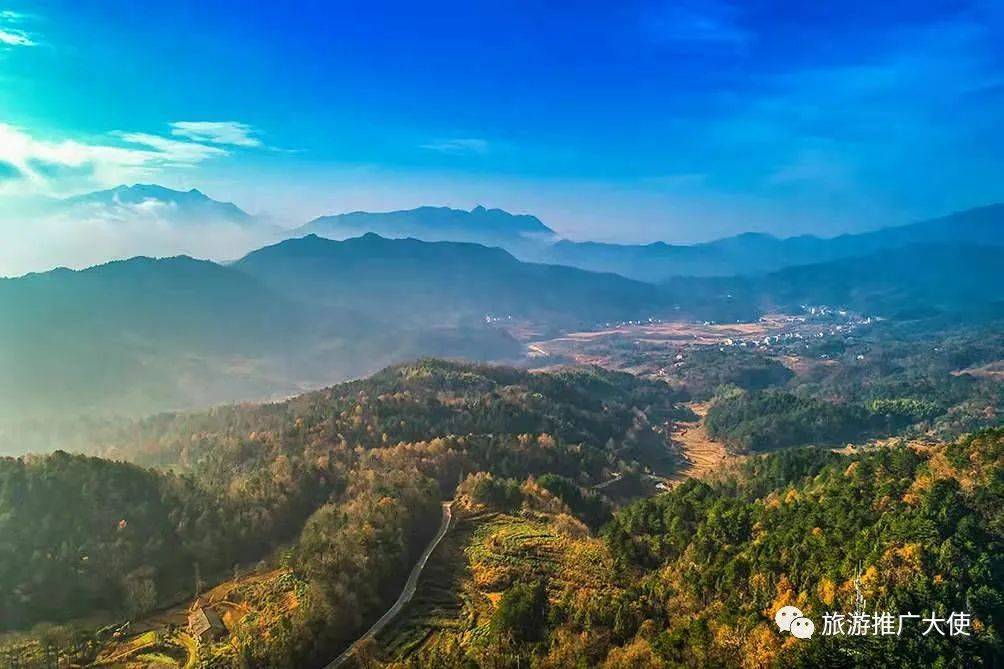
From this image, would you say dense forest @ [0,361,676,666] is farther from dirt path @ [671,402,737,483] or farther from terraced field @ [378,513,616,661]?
dirt path @ [671,402,737,483]

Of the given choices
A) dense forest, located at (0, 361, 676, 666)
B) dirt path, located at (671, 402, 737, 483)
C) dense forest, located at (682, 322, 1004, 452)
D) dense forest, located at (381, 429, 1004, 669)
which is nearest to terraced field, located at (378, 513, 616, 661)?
dense forest, located at (381, 429, 1004, 669)

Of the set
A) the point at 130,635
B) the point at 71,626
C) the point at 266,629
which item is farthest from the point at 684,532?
the point at 71,626

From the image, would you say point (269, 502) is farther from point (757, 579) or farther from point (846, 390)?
point (846, 390)

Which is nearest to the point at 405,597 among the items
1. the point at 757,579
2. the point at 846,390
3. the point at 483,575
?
the point at 483,575

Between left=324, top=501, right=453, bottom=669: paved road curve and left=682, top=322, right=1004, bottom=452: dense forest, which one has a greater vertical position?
left=324, top=501, right=453, bottom=669: paved road curve

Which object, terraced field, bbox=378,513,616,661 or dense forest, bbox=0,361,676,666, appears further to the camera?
dense forest, bbox=0,361,676,666

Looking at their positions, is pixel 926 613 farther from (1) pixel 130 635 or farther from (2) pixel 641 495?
(2) pixel 641 495
